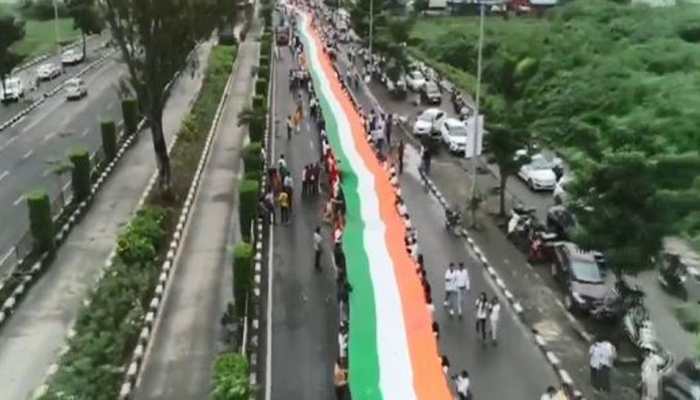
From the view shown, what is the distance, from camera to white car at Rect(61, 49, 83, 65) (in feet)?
312

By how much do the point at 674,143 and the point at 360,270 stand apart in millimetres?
10849

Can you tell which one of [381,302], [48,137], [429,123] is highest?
[381,302]

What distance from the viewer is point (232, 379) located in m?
21.4

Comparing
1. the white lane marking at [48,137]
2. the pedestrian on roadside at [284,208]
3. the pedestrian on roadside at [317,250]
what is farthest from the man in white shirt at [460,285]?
the white lane marking at [48,137]

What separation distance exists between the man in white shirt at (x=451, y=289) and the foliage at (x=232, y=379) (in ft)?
30.5

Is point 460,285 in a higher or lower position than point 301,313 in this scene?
higher

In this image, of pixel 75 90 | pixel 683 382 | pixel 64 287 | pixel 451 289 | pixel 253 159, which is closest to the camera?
pixel 683 382

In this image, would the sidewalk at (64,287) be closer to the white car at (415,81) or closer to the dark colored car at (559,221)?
the dark colored car at (559,221)

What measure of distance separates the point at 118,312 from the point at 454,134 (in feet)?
96.5

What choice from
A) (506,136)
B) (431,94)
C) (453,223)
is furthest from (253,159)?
(431,94)

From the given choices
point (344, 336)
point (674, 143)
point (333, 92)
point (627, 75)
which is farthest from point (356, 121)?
point (344, 336)

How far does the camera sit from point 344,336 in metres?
24.9

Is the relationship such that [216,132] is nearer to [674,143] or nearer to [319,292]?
[319,292]

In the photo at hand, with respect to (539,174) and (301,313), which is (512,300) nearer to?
(301,313)
